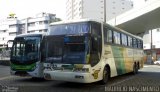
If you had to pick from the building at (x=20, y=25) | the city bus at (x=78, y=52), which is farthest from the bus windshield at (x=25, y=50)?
the building at (x=20, y=25)

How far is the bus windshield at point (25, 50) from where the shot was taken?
1410cm

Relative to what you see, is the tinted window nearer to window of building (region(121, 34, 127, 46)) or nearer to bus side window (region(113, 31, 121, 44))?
bus side window (region(113, 31, 121, 44))

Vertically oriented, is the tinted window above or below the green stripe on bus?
above

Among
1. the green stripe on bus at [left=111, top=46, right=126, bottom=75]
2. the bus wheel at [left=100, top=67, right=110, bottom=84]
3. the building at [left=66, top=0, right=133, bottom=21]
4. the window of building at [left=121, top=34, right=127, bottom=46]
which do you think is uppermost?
the building at [left=66, top=0, right=133, bottom=21]

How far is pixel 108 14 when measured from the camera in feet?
371

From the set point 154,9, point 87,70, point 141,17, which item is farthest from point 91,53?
point 141,17

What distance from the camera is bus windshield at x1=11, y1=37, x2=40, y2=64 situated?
14102mm

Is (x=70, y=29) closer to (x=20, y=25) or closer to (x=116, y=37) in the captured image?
(x=116, y=37)

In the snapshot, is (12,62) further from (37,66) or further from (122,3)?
(122,3)

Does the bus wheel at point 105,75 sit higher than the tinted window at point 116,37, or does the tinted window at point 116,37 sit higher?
the tinted window at point 116,37

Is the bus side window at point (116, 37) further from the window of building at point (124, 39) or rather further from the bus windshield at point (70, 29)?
the bus windshield at point (70, 29)

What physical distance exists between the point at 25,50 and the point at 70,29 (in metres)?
3.26

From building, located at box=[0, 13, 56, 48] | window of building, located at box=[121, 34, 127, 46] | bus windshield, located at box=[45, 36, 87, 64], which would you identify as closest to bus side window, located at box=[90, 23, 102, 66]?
bus windshield, located at box=[45, 36, 87, 64]

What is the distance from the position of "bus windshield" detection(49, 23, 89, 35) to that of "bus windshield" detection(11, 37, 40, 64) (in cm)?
188
